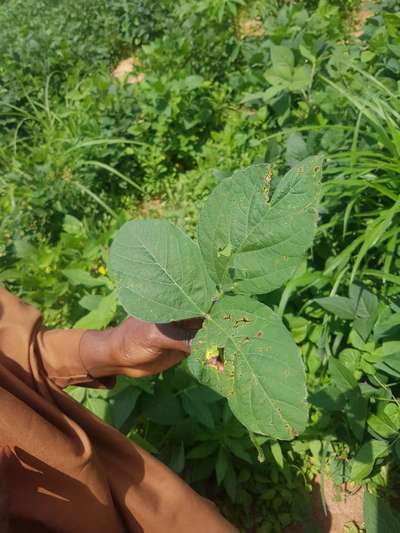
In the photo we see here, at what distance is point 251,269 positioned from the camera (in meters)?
0.51

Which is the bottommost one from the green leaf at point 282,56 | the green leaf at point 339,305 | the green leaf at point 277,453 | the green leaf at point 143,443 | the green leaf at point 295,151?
the green leaf at point 277,453

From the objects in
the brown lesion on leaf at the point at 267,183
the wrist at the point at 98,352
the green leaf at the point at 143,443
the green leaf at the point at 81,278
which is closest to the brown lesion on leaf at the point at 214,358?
the brown lesion on leaf at the point at 267,183

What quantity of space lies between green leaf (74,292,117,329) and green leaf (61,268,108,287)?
212 millimetres

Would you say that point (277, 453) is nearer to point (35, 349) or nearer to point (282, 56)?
point (35, 349)

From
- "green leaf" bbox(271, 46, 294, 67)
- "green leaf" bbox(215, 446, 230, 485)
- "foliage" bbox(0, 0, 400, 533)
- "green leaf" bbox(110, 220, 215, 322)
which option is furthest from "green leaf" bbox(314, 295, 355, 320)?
"green leaf" bbox(271, 46, 294, 67)

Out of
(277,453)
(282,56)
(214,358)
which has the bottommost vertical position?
(277,453)

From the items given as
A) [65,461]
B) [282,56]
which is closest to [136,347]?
[65,461]

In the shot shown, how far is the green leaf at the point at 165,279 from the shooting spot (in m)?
0.54

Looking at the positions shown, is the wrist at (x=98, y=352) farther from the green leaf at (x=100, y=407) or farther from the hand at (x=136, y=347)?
the green leaf at (x=100, y=407)

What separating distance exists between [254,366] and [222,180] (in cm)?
19

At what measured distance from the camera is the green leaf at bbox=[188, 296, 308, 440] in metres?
0.45

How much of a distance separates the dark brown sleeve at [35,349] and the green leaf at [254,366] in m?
0.54

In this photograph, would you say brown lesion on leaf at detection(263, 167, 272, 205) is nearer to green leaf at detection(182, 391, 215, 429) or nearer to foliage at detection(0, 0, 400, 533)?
foliage at detection(0, 0, 400, 533)

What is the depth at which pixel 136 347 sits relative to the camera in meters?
0.89
